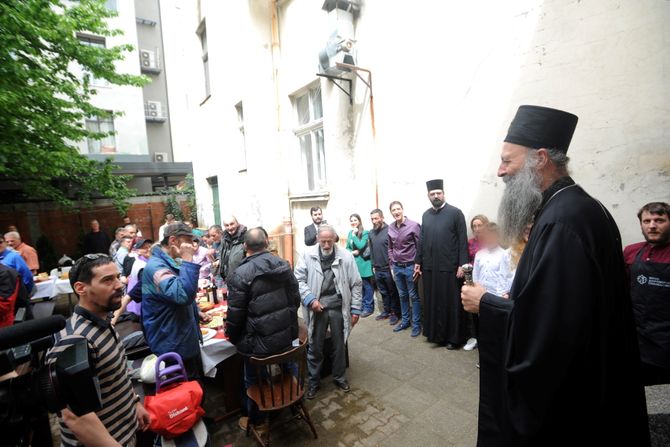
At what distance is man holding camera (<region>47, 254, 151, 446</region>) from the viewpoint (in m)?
1.75

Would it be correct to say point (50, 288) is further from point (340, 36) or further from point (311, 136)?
point (340, 36)

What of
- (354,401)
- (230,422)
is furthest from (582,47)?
(230,422)

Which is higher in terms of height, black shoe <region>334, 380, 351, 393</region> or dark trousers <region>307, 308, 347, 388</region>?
dark trousers <region>307, 308, 347, 388</region>

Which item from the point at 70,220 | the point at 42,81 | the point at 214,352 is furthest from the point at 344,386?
the point at 70,220

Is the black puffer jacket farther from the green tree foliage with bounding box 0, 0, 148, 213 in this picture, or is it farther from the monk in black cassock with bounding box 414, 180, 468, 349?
the green tree foliage with bounding box 0, 0, 148, 213

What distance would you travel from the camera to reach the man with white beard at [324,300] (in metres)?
3.67

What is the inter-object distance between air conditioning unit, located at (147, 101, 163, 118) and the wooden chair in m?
22.1

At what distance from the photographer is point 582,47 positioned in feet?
11.1

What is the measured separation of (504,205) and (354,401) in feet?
9.01

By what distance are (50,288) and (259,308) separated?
5982 mm

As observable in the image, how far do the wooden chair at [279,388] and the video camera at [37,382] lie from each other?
5.97ft

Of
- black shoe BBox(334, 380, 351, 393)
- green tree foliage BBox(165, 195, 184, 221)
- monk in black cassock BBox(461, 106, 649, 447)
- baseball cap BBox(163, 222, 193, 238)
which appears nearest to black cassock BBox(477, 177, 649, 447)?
monk in black cassock BBox(461, 106, 649, 447)

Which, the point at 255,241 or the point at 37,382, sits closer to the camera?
the point at 37,382

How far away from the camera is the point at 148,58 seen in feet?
65.6
